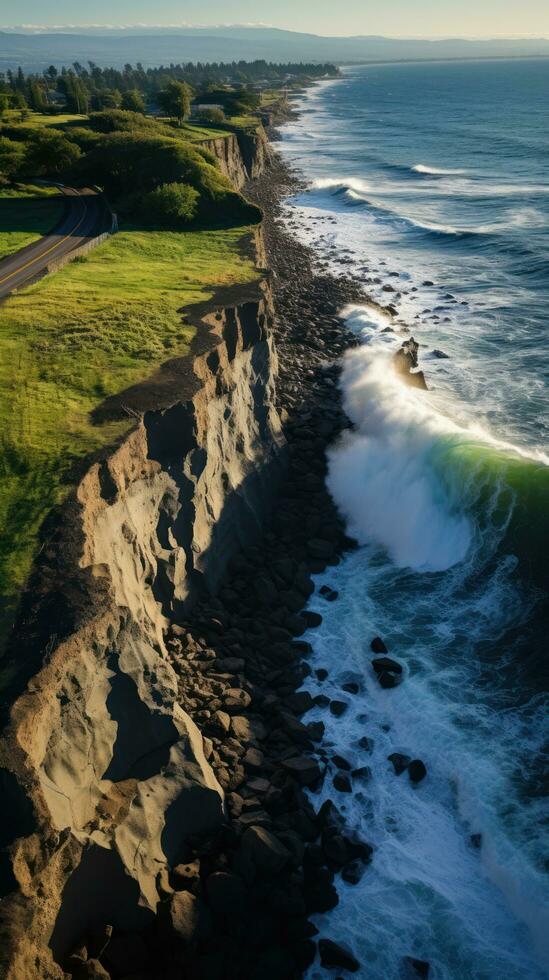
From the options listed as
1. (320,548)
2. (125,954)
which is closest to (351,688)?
(320,548)

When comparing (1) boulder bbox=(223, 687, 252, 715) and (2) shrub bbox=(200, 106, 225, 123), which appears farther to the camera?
(2) shrub bbox=(200, 106, 225, 123)

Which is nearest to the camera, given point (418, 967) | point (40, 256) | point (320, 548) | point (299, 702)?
point (418, 967)

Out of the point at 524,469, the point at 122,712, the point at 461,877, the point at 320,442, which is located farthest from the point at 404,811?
the point at 320,442

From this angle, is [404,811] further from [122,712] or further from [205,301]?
[205,301]

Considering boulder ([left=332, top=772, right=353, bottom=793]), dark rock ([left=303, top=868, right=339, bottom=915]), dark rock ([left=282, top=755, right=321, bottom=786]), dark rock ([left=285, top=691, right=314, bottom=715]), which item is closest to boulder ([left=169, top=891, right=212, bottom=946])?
dark rock ([left=303, top=868, right=339, bottom=915])

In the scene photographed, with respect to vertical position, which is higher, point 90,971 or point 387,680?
point 90,971

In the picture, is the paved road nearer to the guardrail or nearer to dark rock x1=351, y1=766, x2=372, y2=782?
the guardrail

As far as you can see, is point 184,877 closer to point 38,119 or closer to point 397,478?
point 397,478
